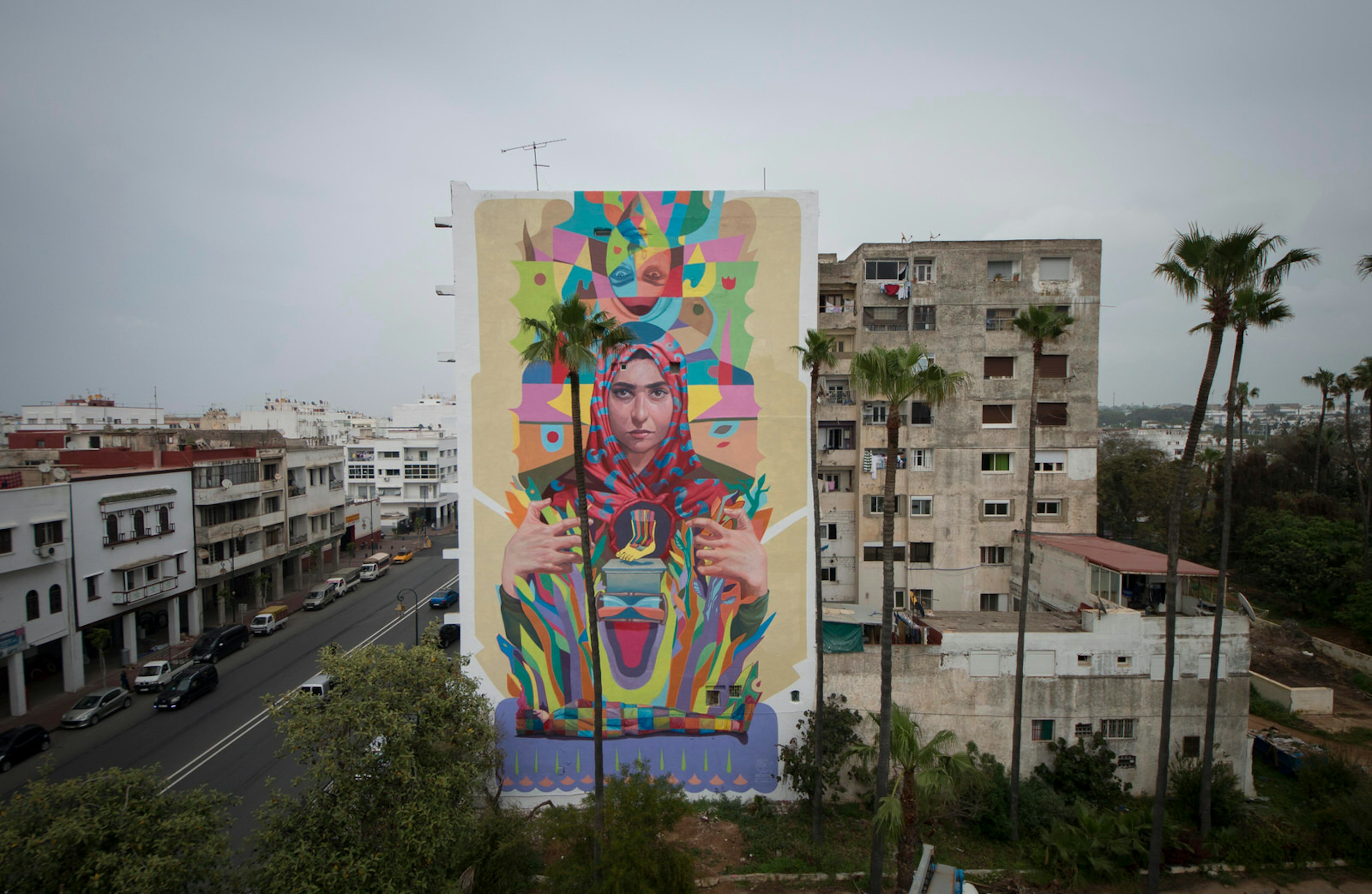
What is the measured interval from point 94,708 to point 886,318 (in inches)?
1565

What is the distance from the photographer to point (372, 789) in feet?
40.8

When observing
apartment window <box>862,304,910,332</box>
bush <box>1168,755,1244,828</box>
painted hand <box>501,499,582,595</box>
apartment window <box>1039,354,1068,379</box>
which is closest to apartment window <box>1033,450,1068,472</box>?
apartment window <box>1039,354,1068,379</box>

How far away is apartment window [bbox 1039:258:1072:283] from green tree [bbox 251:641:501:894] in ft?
97.4

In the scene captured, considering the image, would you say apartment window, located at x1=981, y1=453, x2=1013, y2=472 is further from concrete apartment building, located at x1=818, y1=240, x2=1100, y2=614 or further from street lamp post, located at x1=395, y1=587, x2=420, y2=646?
street lamp post, located at x1=395, y1=587, x2=420, y2=646

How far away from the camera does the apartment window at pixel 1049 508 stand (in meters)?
28.1

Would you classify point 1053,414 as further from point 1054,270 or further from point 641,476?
point 641,476

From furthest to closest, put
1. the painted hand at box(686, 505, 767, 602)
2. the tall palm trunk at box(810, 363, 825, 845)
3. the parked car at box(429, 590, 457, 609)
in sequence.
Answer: the parked car at box(429, 590, 457, 609)
the painted hand at box(686, 505, 767, 602)
the tall palm trunk at box(810, 363, 825, 845)

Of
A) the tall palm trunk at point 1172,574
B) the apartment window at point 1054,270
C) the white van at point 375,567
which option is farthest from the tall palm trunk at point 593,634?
the white van at point 375,567

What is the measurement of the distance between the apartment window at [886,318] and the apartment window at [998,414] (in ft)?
17.8

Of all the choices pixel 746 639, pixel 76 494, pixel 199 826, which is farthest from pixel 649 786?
pixel 76 494

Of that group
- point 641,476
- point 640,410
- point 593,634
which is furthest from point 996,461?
point 593,634

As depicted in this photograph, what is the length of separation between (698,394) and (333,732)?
13.6m

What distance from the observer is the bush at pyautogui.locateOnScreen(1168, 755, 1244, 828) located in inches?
756

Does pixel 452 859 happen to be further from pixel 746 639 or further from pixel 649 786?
pixel 746 639
